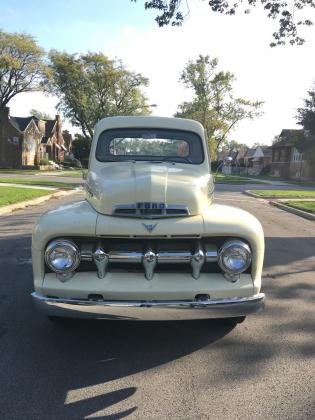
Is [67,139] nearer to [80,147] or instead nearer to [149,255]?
[80,147]

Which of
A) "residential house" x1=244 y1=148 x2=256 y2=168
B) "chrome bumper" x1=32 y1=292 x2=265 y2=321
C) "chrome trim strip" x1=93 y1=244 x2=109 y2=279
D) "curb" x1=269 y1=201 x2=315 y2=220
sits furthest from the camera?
"residential house" x1=244 y1=148 x2=256 y2=168

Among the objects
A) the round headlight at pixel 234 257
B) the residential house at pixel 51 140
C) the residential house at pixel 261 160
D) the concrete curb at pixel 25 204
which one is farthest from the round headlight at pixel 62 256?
the residential house at pixel 261 160

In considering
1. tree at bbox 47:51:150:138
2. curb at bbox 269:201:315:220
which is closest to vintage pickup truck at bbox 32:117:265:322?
curb at bbox 269:201:315:220

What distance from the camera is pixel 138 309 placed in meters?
3.78

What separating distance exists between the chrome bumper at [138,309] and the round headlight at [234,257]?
0.85ft

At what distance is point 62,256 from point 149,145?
8.20ft

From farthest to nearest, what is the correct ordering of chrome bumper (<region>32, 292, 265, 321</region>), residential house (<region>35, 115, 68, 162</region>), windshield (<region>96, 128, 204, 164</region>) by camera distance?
residential house (<region>35, 115, 68, 162</region>)
windshield (<region>96, 128, 204, 164</region>)
chrome bumper (<region>32, 292, 265, 321</region>)

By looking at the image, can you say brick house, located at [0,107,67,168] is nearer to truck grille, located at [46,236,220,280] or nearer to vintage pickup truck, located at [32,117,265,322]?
vintage pickup truck, located at [32,117,265,322]

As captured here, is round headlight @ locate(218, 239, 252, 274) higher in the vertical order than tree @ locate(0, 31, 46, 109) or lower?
lower

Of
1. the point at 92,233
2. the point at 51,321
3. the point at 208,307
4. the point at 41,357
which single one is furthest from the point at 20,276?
the point at 208,307

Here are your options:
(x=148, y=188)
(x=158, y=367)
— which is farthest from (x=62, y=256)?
(x=158, y=367)

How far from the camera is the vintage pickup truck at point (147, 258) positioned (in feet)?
12.6

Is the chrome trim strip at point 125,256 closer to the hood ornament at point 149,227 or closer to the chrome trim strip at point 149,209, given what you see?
the hood ornament at point 149,227

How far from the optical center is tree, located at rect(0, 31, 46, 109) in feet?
170
